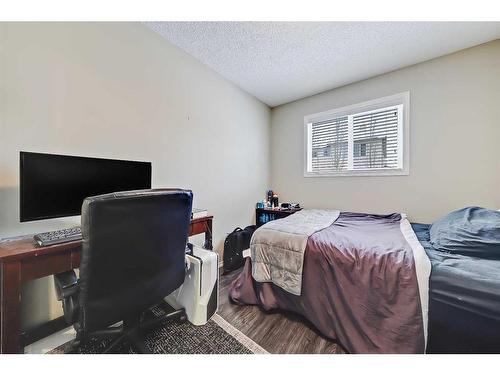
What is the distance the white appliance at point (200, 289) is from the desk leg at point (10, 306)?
85 centimetres

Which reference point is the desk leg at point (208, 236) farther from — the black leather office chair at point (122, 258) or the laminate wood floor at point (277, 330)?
the black leather office chair at point (122, 258)

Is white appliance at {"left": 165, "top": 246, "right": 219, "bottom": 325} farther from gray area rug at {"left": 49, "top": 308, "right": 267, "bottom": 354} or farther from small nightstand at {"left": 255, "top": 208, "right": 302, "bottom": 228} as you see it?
small nightstand at {"left": 255, "top": 208, "right": 302, "bottom": 228}

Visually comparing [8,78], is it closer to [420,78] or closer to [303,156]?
[303,156]

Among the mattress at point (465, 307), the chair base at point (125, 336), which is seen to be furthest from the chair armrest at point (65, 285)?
the mattress at point (465, 307)

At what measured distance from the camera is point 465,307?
97cm

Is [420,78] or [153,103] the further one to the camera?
[420,78]

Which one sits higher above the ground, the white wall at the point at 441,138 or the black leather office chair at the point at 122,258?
the white wall at the point at 441,138

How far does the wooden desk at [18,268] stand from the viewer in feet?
2.82

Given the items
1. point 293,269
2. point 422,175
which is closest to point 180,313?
point 293,269

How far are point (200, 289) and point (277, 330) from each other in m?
0.64

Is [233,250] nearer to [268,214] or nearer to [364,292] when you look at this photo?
[268,214]

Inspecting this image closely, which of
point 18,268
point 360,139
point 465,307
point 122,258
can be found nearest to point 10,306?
point 18,268
